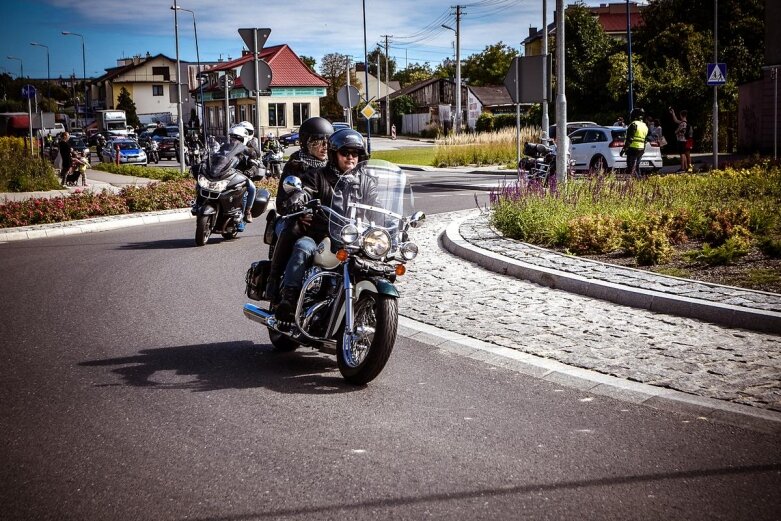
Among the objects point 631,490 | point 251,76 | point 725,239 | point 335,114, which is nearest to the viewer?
point 631,490

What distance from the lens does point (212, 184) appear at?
508 inches

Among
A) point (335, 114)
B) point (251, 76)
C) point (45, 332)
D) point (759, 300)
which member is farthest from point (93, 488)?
point (335, 114)

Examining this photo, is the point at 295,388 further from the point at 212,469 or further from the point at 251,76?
the point at 251,76

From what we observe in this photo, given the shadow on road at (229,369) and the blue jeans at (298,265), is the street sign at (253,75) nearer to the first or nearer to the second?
the shadow on road at (229,369)

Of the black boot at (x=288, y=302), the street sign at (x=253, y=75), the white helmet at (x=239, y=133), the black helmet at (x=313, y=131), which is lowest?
the black boot at (x=288, y=302)

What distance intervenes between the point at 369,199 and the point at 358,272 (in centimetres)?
52

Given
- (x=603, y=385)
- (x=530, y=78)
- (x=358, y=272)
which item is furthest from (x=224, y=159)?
(x=603, y=385)

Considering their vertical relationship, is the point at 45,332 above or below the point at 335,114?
below

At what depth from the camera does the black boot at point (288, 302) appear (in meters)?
6.00

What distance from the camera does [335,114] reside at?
102 metres

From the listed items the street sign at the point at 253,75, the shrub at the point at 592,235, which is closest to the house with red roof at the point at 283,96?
the street sign at the point at 253,75

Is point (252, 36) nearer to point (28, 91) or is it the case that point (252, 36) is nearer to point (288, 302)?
point (288, 302)

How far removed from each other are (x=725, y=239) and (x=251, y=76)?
37.8 feet

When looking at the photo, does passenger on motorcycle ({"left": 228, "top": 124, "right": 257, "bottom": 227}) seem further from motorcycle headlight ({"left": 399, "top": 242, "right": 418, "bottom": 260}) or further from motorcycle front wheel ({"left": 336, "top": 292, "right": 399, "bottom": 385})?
motorcycle headlight ({"left": 399, "top": 242, "right": 418, "bottom": 260})
